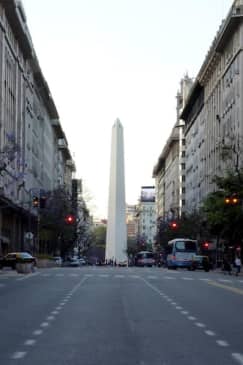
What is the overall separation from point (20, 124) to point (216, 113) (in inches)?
1060

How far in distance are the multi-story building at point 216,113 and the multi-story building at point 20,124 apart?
19.9 meters

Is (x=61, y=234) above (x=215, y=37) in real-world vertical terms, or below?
below

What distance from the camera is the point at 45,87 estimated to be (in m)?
126

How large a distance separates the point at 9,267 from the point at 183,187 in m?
91.8

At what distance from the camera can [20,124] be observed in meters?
95.1

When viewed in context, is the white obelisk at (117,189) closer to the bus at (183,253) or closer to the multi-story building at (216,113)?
the multi-story building at (216,113)

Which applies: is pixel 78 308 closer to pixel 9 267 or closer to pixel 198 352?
pixel 198 352

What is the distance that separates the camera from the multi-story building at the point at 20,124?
80.6 m

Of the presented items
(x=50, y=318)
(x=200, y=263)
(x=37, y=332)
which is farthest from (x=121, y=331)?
(x=200, y=263)

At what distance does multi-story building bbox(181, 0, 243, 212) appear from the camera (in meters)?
87.7

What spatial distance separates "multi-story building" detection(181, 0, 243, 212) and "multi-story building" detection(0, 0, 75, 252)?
785 inches

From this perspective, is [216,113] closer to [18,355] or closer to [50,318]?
[50,318]

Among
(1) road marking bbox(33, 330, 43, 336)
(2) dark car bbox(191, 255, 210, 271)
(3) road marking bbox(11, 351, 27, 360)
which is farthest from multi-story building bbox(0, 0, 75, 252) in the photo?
(3) road marking bbox(11, 351, 27, 360)

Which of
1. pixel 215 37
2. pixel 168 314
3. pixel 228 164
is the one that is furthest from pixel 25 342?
pixel 215 37
